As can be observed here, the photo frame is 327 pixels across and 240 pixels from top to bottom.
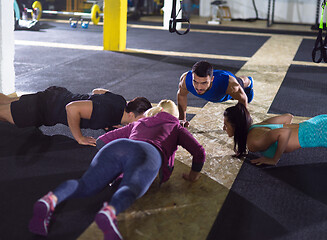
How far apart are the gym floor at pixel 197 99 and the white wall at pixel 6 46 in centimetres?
28

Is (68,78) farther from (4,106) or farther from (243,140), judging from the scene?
(243,140)

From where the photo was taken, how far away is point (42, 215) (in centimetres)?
187

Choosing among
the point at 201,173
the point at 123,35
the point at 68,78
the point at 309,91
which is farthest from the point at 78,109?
the point at 123,35

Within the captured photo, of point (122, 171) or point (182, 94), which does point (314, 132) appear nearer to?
point (182, 94)

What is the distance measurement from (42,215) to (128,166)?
0.44 meters

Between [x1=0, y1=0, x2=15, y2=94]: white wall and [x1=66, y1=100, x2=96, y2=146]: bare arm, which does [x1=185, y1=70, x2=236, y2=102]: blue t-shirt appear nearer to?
[x1=66, y1=100, x2=96, y2=146]: bare arm

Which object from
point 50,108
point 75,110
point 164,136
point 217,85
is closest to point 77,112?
A: point 75,110

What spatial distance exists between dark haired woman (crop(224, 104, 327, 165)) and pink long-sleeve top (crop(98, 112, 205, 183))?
1.41 feet

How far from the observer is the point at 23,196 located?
2.32 m

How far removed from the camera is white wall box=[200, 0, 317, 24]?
12.6 metres

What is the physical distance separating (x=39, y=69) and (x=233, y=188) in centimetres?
394

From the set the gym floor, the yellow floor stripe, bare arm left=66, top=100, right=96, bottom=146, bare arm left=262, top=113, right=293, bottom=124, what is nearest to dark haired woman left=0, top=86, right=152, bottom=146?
bare arm left=66, top=100, right=96, bottom=146

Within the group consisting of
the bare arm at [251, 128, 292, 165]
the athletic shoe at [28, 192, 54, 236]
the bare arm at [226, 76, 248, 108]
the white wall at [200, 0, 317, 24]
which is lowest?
the athletic shoe at [28, 192, 54, 236]

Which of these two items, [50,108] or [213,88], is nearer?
[50,108]
